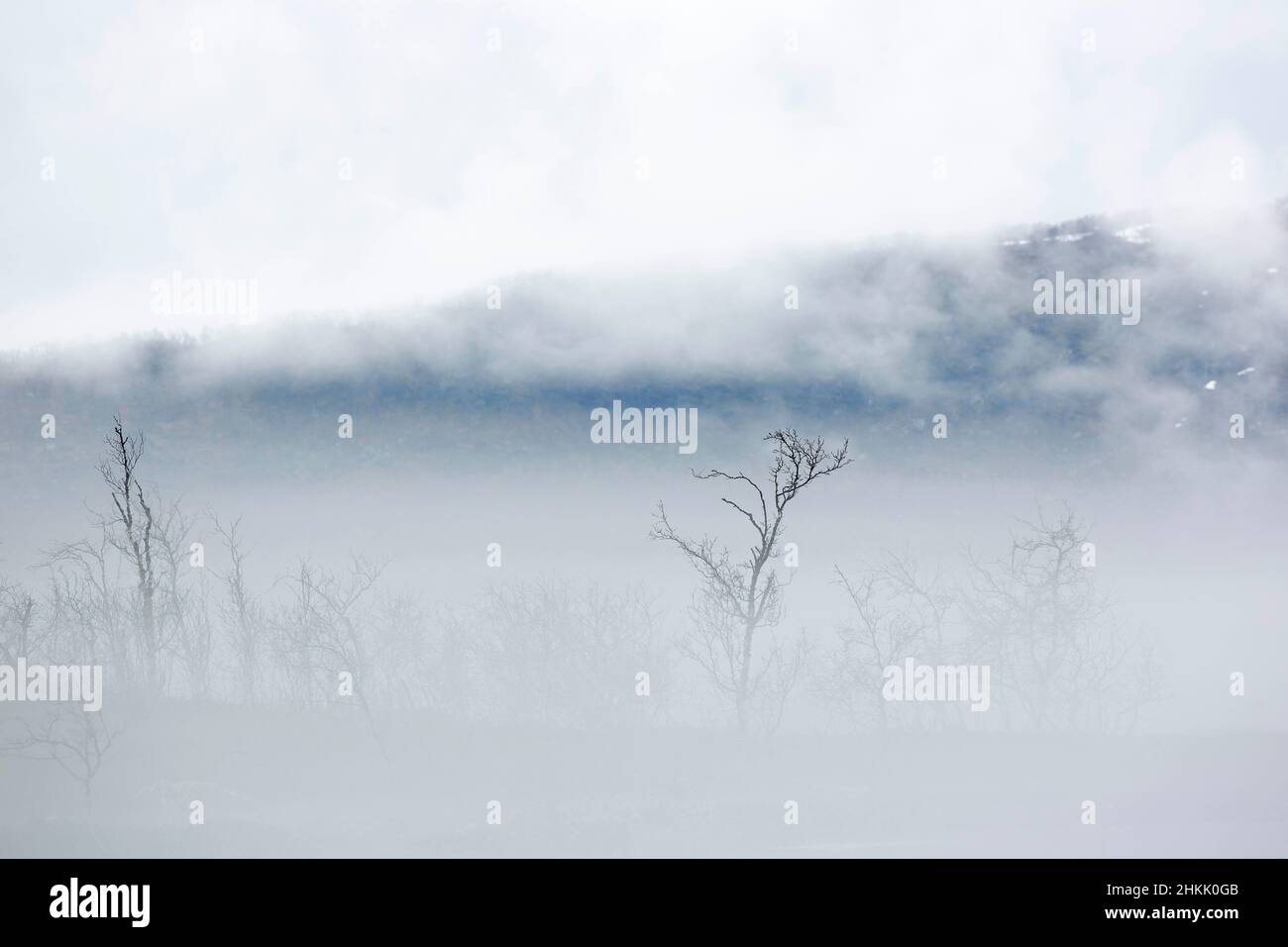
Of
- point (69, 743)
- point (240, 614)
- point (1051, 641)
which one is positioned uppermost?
point (240, 614)

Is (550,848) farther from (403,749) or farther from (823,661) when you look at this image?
(823,661)

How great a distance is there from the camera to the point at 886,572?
6419 centimetres

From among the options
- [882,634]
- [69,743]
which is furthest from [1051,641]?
[69,743]

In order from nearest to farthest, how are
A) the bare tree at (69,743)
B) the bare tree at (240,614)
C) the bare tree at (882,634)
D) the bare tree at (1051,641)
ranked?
the bare tree at (69,743)
the bare tree at (882,634)
the bare tree at (1051,641)
the bare tree at (240,614)

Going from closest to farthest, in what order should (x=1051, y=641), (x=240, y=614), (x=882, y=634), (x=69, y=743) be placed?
1. (x=69, y=743)
2. (x=1051, y=641)
3. (x=882, y=634)
4. (x=240, y=614)

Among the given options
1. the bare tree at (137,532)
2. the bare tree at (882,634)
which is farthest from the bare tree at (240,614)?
the bare tree at (882,634)

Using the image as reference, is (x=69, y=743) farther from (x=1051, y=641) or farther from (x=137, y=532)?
(x=1051, y=641)

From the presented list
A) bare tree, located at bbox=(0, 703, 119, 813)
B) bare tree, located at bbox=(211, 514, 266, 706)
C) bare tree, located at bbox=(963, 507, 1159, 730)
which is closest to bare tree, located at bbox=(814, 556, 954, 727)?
bare tree, located at bbox=(963, 507, 1159, 730)

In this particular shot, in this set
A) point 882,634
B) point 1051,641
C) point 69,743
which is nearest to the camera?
point 69,743

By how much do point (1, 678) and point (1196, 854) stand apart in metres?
49.2

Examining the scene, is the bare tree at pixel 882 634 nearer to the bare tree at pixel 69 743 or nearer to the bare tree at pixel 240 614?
the bare tree at pixel 240 614

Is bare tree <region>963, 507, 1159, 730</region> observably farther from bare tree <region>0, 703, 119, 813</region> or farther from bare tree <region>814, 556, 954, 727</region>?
bare tree <region>0, 703, 119, 813</region>

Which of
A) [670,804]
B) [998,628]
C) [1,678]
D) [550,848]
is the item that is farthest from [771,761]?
A: [1,678]

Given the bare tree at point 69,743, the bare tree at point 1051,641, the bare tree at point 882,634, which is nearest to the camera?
the bare tree at point 69,743
